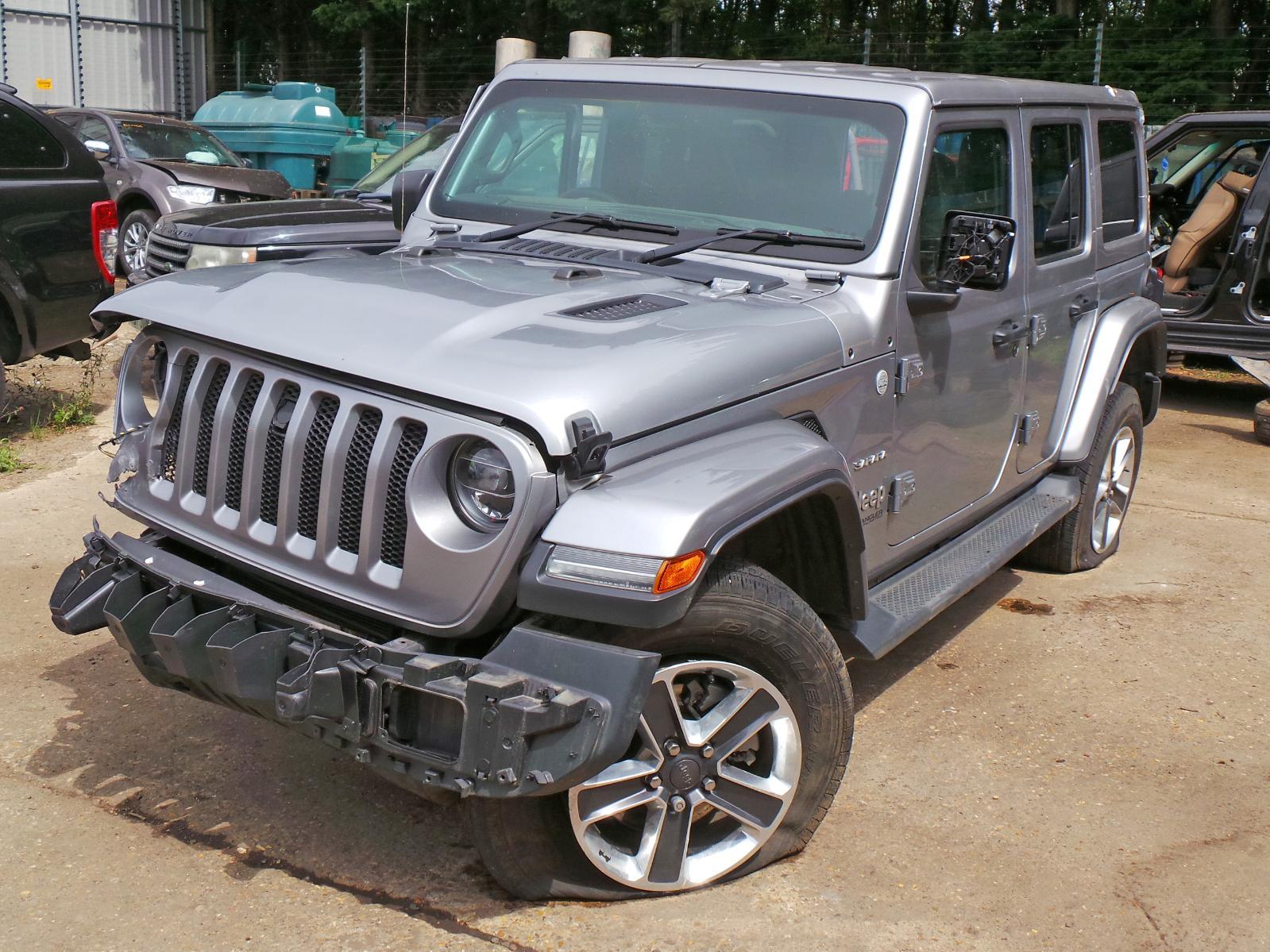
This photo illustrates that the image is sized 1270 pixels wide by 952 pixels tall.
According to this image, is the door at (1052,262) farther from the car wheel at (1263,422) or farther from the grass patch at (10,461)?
the grass patch at (10,461)

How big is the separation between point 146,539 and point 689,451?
1.57 metres

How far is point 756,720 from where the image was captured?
3.24 meters

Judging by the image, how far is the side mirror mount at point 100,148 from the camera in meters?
12.3

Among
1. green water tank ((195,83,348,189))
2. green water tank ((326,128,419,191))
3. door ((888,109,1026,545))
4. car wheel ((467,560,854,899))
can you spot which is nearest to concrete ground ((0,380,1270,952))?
car wheel ((467,560,854,899))

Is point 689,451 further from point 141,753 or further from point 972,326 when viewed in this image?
point 141,753

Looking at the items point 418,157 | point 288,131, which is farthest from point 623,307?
point 288,131

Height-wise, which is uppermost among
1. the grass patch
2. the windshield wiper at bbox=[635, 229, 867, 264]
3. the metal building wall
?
the metal building wall

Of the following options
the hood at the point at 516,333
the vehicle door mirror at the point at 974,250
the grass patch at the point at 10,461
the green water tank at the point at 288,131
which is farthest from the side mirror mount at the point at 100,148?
the vehicle door mirror at the point at 974,250

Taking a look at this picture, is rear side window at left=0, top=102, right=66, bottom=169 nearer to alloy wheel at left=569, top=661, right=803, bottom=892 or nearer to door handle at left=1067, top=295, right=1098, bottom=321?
door handle at left=1067, top=295, right=1098, bottom=321

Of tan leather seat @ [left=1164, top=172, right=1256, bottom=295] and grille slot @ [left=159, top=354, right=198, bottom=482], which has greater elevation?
tan leather seat @ [left=1164, top=172, right=1256, bottom=295]

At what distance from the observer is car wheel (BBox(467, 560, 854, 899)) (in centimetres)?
305

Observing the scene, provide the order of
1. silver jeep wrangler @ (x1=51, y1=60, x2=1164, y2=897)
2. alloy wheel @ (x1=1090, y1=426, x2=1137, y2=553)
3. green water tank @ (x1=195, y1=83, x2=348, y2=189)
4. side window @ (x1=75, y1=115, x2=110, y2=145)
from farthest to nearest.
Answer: green water tank @ (x1=195, y1=83, x2=348, y2=189), side window @ (x1=75, y1=115, x2=110, y2=145), alloy wheel @ (x1=1090, y1=426, x2=1137, y2=553), silver jeep wrangler @ (x1=51, y1=60, x2=1164, y2=897)

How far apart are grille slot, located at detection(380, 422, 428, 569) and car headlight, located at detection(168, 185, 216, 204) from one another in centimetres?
1056

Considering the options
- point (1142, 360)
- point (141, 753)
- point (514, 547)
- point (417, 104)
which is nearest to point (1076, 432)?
point (1142, 360)
